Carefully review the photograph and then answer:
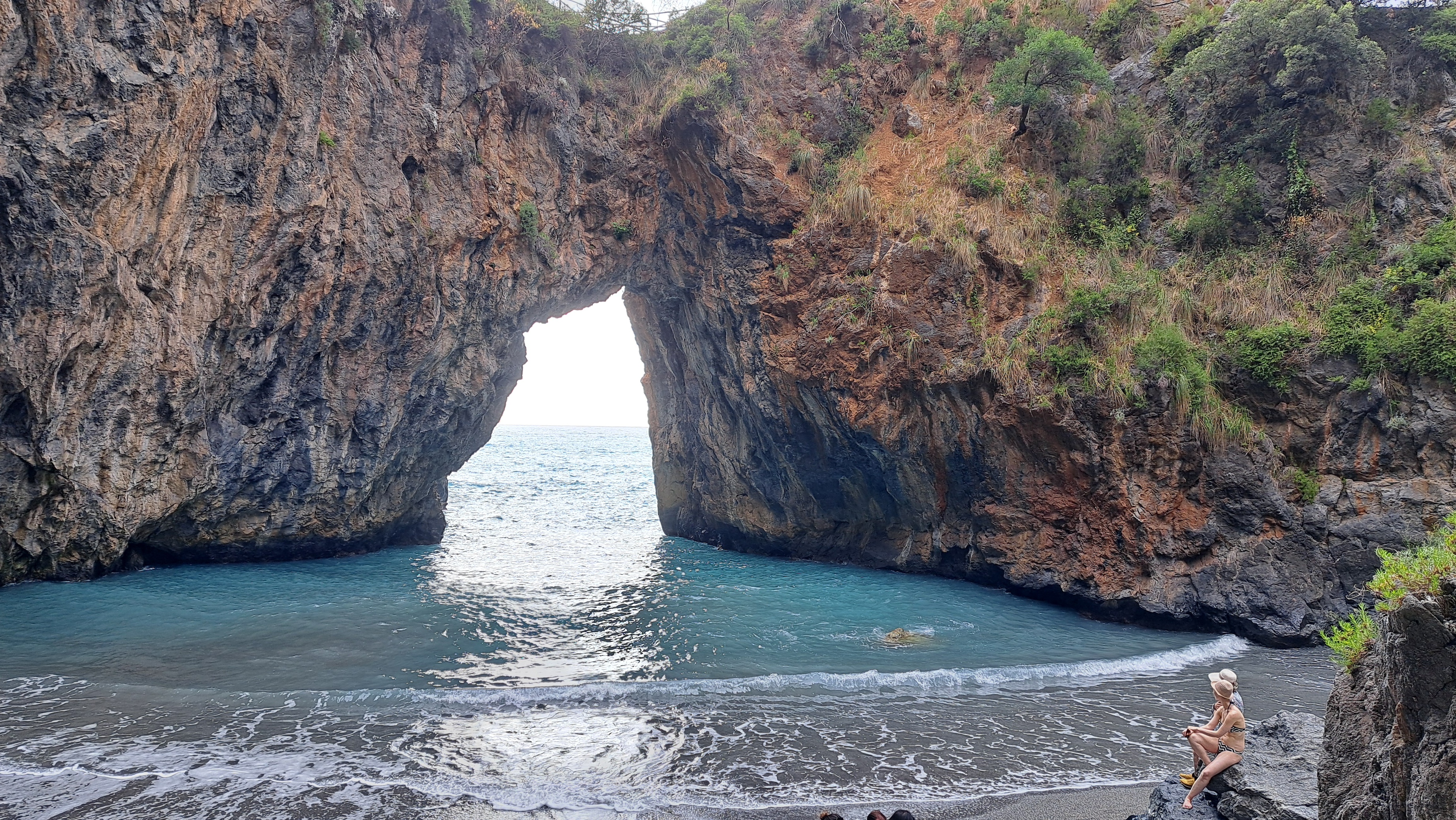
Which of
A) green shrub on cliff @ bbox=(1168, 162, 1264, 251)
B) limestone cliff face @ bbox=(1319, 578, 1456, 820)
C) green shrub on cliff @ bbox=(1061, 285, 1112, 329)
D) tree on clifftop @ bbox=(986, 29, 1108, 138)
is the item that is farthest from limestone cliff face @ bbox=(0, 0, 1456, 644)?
limestone cliff face @ bbox=(1319, 578, 1456, 820)

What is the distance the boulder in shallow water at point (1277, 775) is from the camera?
4418 millimetres

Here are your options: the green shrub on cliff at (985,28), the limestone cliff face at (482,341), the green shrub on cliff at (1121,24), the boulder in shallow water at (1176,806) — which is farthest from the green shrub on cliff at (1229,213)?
the boulder in shallow water at (1176,806)

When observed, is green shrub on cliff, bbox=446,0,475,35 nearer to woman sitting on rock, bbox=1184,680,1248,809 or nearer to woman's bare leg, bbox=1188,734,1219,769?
woman sitting on rock, bbox=1184,680,1248,809

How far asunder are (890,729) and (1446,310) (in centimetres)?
993

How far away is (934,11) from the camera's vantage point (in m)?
18.1

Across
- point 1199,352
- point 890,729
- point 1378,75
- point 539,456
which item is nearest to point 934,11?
point 1378,75

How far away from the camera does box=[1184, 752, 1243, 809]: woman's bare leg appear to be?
4.96 metres

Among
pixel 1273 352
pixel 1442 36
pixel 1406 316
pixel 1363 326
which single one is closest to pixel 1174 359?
pixel 1273 352

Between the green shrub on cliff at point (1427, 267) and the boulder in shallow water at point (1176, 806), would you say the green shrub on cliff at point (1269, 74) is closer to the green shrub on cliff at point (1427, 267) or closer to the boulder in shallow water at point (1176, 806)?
the green shrub on cliff at point (1427, 267)

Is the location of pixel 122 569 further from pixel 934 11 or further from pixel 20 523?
pixel 934 11

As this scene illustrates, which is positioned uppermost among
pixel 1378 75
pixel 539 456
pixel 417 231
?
pixel 1378 75

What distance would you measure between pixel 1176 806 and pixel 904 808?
187 centimetres

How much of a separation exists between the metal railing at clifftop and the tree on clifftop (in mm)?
8189

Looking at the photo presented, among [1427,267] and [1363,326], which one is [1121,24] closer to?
[1427,267]
